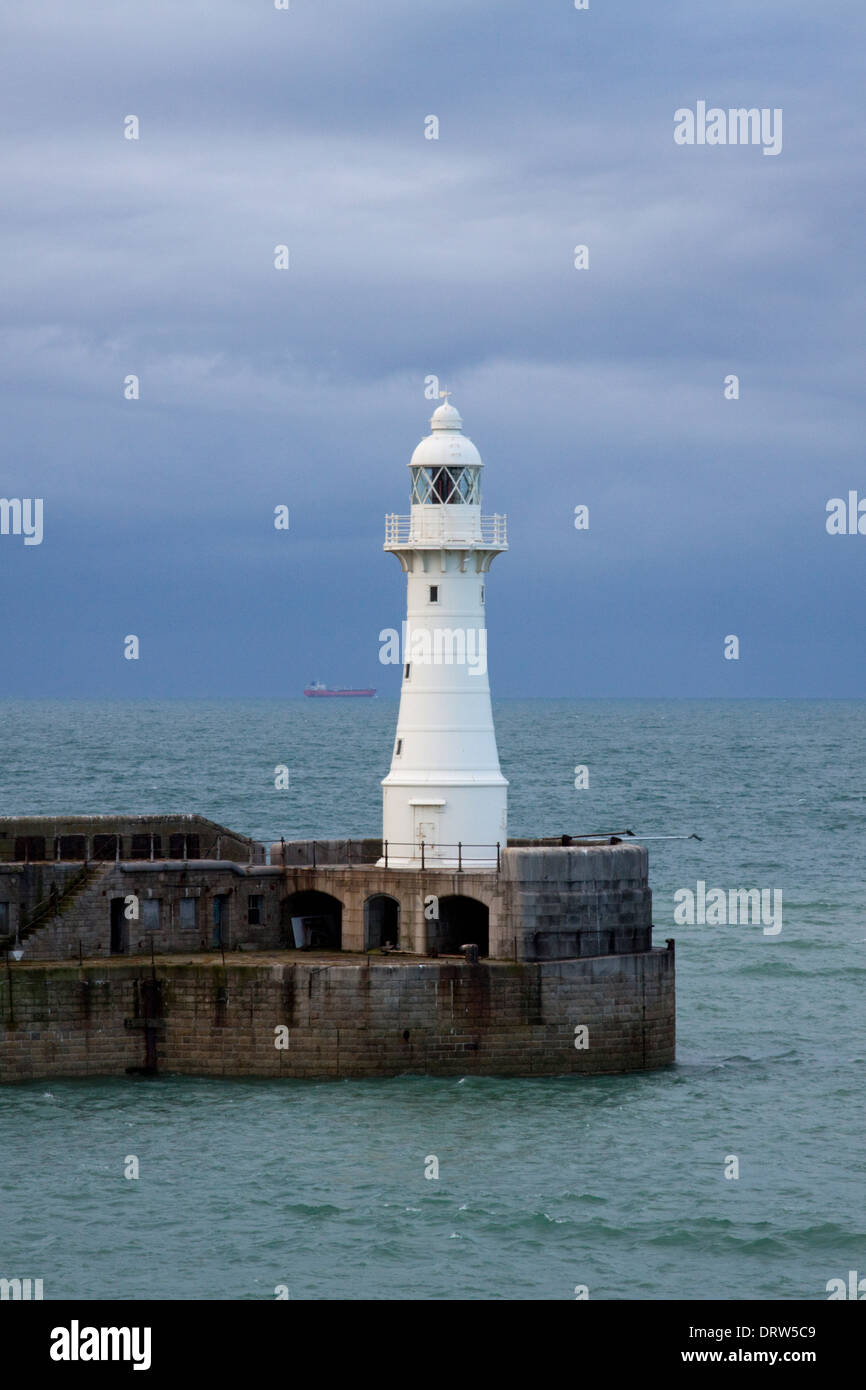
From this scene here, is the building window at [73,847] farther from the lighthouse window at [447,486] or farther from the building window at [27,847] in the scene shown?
the lighthouse window at [447,486]

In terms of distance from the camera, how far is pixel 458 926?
153 feet

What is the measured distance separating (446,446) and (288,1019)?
13598mm

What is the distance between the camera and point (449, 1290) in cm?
3291

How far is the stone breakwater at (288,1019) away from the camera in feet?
141

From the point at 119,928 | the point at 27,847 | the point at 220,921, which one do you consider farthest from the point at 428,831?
the point at 27,847

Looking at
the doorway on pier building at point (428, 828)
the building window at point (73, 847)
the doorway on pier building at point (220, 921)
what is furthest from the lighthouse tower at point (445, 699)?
the building window at point (73, 847)

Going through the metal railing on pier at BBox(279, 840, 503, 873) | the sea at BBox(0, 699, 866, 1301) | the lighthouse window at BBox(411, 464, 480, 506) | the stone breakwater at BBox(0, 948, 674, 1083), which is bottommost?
the sea at BBox(0, 699, 866, 1301)

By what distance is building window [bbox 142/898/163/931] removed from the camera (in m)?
46.3

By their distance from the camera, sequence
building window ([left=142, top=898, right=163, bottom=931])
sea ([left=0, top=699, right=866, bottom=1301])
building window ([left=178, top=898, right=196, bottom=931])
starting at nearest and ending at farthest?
1. sea ([left=0, top=699, right=866, bottom=1301])
2. building window ([left=142, top=898, right=163, bottom=931])
3. building window ([left=178, top=898, right=196, bottom=931])

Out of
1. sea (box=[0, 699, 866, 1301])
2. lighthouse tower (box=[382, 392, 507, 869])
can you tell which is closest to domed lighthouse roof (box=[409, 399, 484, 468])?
lighthouse tower (box=[382, 392, 507, 869])

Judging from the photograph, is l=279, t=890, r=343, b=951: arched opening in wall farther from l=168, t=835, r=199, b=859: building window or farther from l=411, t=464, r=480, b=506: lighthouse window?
l=411, t=464, r=480, b=506: lighthouse window

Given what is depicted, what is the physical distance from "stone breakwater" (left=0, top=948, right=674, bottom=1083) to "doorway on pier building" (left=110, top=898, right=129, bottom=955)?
2.34 meters

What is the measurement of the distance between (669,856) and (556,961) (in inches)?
1765
